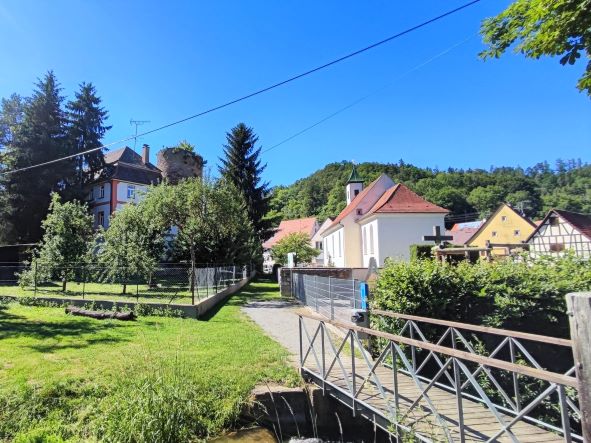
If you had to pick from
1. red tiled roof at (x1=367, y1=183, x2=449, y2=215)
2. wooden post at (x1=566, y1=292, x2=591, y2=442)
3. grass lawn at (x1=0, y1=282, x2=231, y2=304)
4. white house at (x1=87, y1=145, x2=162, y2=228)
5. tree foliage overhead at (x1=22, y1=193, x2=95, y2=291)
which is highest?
white house at (x1=87, y1=145, x2=162, y2=228)

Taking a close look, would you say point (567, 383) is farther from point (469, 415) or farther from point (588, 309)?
point (469, 415)

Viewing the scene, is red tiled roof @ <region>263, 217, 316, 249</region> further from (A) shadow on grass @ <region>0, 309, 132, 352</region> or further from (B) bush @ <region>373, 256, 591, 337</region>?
(B) bush @ <region>373, 256, 591, 337</region>

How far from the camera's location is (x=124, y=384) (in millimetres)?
6336

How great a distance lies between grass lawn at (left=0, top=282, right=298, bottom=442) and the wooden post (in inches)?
204

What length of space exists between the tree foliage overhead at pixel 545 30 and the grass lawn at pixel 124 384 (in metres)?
6.96

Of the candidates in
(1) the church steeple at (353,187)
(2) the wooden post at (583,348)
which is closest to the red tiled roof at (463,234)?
(1) the church steeple at (353,187)

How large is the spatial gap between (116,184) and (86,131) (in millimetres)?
7888

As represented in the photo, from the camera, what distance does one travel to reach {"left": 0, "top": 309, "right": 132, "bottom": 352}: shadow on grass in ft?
31.6

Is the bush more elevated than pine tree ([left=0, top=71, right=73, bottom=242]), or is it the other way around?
pine tree ([left=0, top=71, right=73, bottom=242])

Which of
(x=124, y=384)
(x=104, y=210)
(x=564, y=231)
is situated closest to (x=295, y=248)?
(x=104, y=210)

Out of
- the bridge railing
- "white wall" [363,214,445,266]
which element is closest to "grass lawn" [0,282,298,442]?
the bridge railing

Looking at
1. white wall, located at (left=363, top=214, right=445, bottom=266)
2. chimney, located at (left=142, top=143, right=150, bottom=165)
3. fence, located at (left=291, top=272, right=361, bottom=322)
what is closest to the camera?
fence, located at (left=291, top=272, right=361, bottom=322)

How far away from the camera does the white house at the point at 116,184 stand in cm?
4250

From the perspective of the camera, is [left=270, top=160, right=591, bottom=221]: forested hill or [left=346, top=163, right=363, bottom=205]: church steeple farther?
[left=270, top=160, right=591, bottom=221]: forested hill
